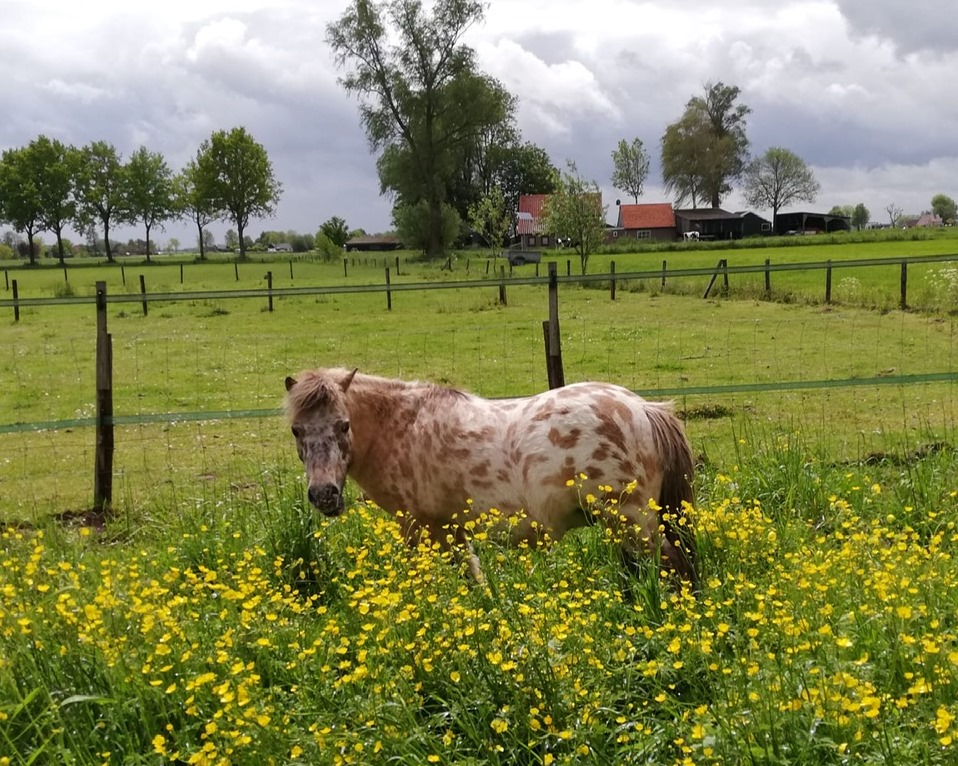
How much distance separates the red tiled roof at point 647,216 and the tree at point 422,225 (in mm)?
32808

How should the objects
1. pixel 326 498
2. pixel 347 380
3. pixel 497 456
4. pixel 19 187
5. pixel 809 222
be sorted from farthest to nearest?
pixel 809 222, pixel 19 187, pixel 347 380, pixel 497 456, pixel 326 498

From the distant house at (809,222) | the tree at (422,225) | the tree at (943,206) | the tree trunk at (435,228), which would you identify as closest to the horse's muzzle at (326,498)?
the tree trunk at (435,228)

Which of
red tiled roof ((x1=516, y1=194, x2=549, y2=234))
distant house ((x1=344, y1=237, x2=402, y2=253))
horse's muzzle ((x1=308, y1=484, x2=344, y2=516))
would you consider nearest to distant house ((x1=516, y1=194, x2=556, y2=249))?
red tiled roof ((x1=516, y1=194, x2=549, y2=234))

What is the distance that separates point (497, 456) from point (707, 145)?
8580cm

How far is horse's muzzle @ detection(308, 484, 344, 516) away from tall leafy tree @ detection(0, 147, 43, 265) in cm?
8263

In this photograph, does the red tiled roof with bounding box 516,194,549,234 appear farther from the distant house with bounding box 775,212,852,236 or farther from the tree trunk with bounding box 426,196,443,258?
the distant house with bounding box 775,212,852,236

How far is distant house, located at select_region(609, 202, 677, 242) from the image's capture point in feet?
290

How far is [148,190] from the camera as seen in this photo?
83.4 metres

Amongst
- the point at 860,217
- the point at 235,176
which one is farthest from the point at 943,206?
the point at 235,176

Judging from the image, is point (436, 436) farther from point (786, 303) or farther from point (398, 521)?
point (786, 303)

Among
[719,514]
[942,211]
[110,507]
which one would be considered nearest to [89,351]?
[110,507]

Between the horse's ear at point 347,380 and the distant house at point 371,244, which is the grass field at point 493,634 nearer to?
the horse's ear at point 347,380

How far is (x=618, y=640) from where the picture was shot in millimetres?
3246

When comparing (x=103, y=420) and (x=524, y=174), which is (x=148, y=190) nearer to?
(x=524, y=174)
